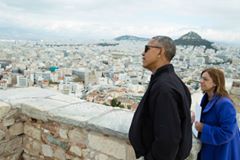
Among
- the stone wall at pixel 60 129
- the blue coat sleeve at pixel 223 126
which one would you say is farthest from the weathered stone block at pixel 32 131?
the blue coat sleeve at pixel 223 126

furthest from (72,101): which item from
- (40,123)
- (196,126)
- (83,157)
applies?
(196,126)

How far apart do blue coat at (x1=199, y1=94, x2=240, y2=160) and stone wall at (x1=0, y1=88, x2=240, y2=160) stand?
1.90 feet

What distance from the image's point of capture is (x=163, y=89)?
4.25 feet

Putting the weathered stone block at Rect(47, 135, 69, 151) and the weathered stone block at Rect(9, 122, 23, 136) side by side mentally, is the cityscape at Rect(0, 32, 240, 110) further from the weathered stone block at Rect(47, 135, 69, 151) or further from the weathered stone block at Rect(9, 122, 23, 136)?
the weathered stone block at Rect(9, 122, 23, 136)

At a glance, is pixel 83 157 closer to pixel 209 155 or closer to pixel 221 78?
pixel 209 155

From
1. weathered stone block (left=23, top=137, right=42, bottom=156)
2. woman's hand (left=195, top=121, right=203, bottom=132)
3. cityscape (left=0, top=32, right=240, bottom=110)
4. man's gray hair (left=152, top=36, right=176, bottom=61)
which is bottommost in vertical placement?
cityscape (left=0, top=32, right=240, bottom=110)

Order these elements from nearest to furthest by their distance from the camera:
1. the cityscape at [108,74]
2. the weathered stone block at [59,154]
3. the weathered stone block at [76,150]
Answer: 1. the weathered stone block at [76,150]
2. the weathered stone block at [59,154]
3. the cityscape at [108,74]

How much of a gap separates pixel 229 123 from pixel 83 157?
1.29 metres

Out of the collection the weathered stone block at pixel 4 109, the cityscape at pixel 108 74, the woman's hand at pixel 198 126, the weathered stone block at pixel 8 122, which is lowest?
the cityscape at pixel 108 74

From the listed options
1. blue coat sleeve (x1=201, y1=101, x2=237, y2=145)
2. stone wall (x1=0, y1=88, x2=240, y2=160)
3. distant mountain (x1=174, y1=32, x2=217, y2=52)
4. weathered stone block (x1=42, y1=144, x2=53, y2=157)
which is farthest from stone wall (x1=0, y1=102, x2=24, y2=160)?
distant mountain (x1=174, y1=32, x2=217, y2=52)

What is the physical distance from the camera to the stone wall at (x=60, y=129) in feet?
6.95

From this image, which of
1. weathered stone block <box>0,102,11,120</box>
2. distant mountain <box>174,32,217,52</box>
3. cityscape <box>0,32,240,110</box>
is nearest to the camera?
weathered stone block <box>0,102,11,120</box>

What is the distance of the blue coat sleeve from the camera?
1.56 m

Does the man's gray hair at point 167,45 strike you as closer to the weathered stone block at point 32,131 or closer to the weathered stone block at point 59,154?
the weathered stone block at point 59,154
